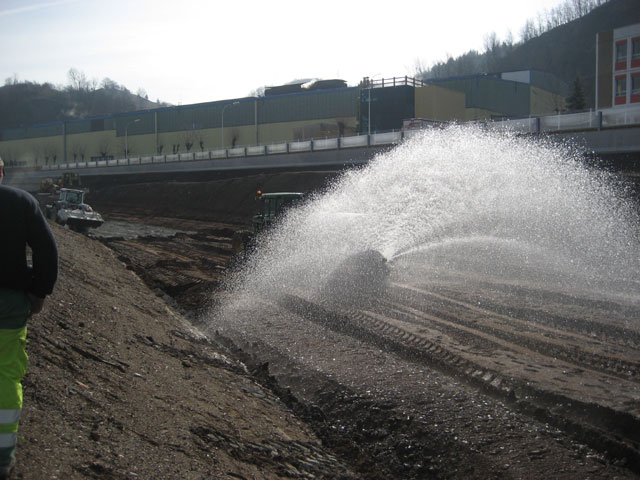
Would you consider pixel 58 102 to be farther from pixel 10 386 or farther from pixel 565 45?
pixel 10 386

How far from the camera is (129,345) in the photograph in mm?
7973

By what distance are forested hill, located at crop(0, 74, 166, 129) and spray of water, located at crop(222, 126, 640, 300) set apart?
133892mm

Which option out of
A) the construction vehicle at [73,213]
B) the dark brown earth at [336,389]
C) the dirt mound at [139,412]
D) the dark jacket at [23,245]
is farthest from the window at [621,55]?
the dark jacket at [23,245]

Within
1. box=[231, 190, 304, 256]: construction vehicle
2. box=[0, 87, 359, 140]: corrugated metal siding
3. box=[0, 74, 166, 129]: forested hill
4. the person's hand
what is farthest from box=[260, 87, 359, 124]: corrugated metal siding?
box=[0, 74, 166, 129]: forested hill

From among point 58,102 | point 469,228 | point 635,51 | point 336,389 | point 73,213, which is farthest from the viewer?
point 58,102

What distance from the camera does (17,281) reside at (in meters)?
4.04

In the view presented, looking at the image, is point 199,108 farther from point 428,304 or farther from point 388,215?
point 428,304

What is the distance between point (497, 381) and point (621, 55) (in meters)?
→ 59.8

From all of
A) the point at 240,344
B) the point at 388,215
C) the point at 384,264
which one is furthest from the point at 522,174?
the point at 240,344

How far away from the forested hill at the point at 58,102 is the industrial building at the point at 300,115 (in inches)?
1810

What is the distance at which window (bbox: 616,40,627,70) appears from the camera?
57312 mm

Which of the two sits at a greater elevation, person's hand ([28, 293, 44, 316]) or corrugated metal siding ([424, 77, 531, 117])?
corrugated metal siding ([424, 77, 531, 117])

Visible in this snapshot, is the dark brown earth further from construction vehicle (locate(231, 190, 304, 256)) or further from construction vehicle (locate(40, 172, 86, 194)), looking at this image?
construction vehicle (locate(40, 172, 86, 194))

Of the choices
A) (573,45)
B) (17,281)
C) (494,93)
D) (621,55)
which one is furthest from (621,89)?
(573,45)
